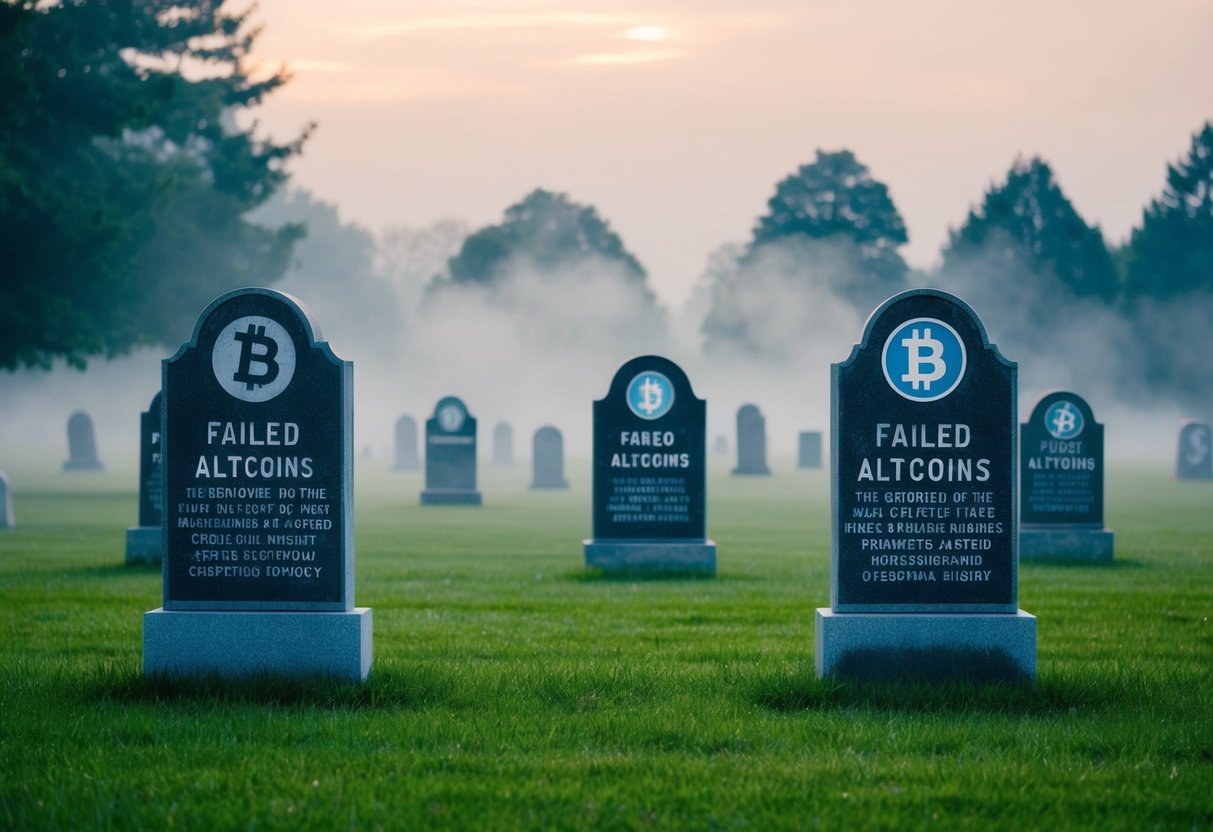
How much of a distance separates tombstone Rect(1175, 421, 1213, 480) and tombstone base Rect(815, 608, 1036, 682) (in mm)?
40404

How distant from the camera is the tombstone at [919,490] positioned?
8039 millimetres

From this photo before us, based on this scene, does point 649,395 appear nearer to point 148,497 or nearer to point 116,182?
point 148,497

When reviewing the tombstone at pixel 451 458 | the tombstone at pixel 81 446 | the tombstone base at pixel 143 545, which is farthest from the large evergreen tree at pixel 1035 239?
the tombstone base at pixel 143 545

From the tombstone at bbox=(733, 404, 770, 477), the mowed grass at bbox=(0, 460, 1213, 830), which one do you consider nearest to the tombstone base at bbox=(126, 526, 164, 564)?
the mowed grass at bbox=(0, 460, 1213, 830)

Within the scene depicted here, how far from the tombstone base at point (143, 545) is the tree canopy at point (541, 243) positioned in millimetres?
72416

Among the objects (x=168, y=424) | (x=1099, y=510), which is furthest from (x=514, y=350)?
(x=168, y=424)

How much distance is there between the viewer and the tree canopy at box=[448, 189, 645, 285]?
8825cm

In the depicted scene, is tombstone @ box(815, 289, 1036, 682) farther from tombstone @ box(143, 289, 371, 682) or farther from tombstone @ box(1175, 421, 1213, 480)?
tombstone @ box(1175, 421, 1213, 480)

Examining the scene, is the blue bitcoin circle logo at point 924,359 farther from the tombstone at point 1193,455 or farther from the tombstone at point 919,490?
the tombstone at point 1193,455

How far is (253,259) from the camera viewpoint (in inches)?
2261

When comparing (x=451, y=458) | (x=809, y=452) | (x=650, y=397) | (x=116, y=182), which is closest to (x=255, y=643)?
(x=650, y=397)

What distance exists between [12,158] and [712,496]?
20.3 meters

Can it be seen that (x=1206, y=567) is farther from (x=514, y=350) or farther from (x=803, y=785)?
(x=514, y=350)

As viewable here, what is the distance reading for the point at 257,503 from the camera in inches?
319
